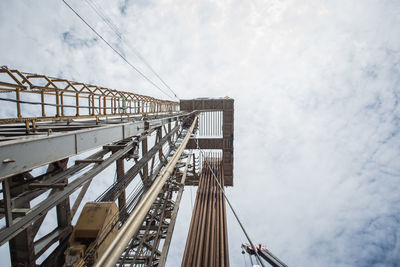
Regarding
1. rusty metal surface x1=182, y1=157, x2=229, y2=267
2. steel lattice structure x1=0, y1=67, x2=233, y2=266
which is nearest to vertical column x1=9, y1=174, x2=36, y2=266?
steel lattice structure x1=0, y1=67, x2=233, y2=266

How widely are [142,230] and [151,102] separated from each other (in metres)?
6.12

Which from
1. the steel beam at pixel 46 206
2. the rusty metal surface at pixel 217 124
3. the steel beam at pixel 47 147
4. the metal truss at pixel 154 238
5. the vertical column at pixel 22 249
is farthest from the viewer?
the rusty metal surface at pixel 217 124

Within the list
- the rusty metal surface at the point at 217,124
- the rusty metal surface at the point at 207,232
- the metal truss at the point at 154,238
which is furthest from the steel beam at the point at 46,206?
the rusty metal surface at the point at 217,124

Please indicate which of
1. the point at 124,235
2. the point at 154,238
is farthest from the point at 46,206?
the point at 154,238

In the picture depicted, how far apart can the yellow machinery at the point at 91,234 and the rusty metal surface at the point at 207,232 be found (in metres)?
3.86

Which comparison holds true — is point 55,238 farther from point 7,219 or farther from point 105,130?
point 105,130

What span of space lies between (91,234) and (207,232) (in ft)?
18.1

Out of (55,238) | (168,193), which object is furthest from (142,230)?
(55,238)

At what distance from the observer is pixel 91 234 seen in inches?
169

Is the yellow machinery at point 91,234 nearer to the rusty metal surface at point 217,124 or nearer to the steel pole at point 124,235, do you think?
the steel pole at point 124,235

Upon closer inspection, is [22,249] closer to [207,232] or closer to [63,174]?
[63,174]

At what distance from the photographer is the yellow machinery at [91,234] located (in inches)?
157

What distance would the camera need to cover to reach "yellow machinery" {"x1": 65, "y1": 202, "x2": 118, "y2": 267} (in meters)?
3.98

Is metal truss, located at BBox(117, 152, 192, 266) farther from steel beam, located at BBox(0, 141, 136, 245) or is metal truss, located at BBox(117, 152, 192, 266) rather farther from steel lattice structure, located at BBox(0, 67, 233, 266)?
steel beam, located at BBox(0, 141, 136, 245)
